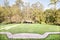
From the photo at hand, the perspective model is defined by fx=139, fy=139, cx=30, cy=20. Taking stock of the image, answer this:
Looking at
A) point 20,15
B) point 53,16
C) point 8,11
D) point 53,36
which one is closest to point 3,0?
point 8,11

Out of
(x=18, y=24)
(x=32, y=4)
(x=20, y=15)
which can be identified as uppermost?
(x=32, y=4)

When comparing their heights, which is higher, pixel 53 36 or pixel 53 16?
pixel 53 16

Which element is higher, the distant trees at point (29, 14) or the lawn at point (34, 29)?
the distant trees at point (29, 14)

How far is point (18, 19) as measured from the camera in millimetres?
1872

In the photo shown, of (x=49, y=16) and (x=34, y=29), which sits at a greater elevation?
(x=49, y=16)

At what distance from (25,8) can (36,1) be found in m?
0.18

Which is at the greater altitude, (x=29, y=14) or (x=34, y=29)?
(x=29, y=14)

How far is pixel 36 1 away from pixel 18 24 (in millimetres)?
395

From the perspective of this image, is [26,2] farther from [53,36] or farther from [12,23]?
[53,36]

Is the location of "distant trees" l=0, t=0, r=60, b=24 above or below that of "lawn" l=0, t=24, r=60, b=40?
above

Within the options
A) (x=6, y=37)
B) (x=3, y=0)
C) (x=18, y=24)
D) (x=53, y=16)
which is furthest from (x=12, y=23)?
(x=53, y=16)

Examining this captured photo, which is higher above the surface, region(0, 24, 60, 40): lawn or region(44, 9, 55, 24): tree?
region(44, 9, 55, 24): tree

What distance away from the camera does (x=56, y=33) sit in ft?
6.06

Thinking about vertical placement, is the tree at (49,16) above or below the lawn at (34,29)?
above
